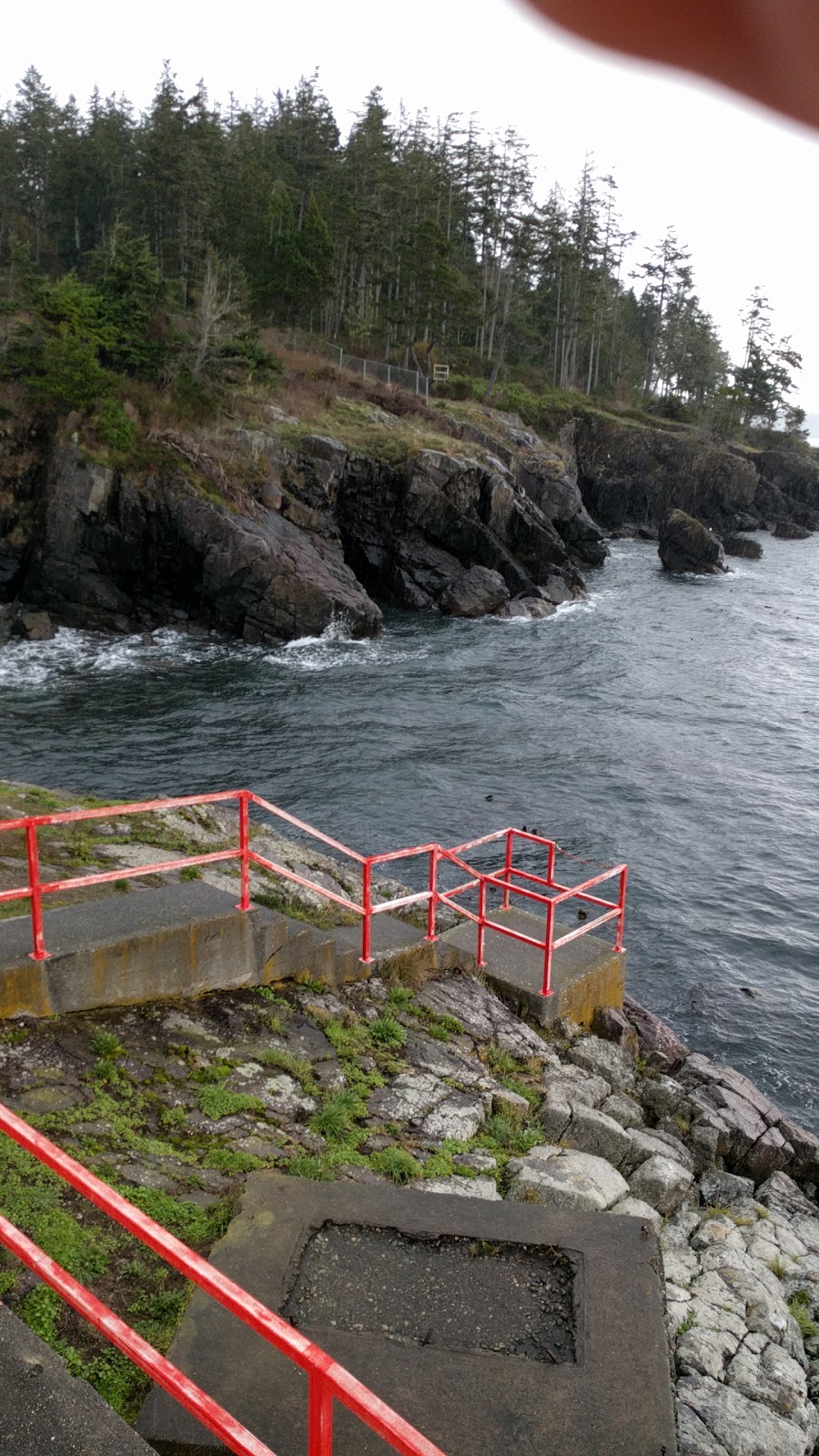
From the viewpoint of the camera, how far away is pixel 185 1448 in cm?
367

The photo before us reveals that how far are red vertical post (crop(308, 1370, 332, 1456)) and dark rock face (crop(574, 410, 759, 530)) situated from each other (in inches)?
2718

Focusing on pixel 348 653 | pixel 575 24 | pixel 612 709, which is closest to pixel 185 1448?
pixel 575 24

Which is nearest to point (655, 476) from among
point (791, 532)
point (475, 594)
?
point (791, 532)

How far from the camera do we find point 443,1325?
14.6ft

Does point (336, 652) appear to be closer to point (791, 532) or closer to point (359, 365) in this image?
point (359, 365)

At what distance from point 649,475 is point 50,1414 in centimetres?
7165

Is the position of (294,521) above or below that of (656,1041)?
above

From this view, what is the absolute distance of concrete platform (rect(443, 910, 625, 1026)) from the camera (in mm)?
10055

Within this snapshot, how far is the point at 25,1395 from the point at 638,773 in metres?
20.4

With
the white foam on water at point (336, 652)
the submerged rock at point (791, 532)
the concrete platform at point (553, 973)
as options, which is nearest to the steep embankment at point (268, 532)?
the white foam on water at point (336, 652)

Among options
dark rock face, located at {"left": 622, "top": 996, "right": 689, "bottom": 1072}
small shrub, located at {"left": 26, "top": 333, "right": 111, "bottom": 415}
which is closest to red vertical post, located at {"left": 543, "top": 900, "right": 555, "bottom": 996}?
dark rock face, located at {"left": 622, "top": 996, "right": 689, "bottom": 1072}

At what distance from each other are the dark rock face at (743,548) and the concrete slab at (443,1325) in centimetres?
5794

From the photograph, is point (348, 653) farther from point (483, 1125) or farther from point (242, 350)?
point (483, 1125)

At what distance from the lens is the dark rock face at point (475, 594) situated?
1465 inches
